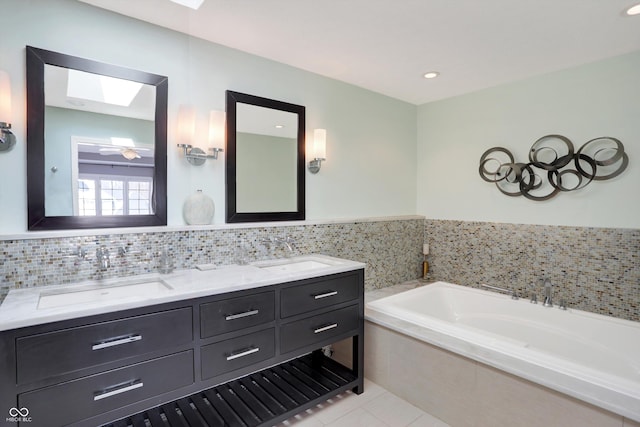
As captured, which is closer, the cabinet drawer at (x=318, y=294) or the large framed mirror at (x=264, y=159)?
the cabinet drawer at (x=318, y=294)

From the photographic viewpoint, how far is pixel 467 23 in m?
2.07

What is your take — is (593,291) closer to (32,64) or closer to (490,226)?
(490,226)

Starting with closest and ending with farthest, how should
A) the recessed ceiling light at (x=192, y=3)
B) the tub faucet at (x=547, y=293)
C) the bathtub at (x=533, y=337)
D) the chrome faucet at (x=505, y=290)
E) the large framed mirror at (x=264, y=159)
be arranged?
the bathtub at (x=533, y=337), the recessed ceiling light at (x=192, y=3), the large framed mirror at (x=264, y=159), the tub faucet at (x=547, y=293), the chrome faucet at (x=505, y=290)

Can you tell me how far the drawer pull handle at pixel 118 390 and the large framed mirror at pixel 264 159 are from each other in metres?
1.13

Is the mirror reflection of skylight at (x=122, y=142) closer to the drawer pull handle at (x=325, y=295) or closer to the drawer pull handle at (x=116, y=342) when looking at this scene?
the drawer pull handle at (x=116, y=342)

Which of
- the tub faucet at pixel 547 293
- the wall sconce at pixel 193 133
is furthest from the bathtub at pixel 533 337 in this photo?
the wall sconce at pixel 193 133

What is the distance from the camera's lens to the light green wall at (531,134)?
98.3 inches

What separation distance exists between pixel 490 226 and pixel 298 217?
1888 millimetres

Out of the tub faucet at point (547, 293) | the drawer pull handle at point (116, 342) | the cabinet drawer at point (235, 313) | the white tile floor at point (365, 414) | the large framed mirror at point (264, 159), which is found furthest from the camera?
the tub faucet at point (547, 293)

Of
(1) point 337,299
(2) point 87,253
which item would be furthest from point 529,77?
(2) point 87,253

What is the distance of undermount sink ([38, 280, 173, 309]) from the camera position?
163cm

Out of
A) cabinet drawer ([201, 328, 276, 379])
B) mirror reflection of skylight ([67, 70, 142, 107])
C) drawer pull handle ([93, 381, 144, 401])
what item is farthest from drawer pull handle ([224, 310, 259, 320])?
mirror reflection of skylight ([67, 70, 142, 107])

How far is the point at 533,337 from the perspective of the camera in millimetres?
2670

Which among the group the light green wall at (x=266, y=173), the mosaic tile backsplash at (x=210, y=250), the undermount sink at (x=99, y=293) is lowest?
the undermount sink at (x=99, y=293)
